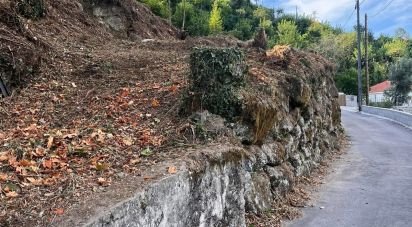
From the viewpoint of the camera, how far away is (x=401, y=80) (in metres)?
42.4

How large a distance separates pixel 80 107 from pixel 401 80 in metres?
41.7

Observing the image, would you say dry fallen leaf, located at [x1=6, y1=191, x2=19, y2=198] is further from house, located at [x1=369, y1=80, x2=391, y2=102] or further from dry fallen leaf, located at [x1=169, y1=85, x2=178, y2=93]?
house, located at [x1=369, y1=80, x2=391, y2=102]

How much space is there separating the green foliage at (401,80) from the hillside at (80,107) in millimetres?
32676

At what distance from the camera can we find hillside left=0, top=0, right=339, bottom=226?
4.33 m

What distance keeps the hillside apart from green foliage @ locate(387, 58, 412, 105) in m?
32.7

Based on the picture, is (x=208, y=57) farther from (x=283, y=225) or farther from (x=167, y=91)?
(x=283, y=225)

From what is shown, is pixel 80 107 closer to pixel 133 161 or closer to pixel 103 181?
pixel 133 161

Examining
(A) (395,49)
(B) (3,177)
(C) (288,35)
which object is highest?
(C) (288,35)

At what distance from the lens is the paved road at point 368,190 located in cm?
810

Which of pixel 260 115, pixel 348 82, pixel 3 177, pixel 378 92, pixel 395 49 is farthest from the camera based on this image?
pixel 395 49

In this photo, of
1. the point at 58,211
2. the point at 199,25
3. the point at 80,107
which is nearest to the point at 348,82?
the point at 199,25

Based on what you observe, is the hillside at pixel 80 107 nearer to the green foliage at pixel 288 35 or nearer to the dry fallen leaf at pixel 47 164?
the dry fallen leaf at pixel 47 164

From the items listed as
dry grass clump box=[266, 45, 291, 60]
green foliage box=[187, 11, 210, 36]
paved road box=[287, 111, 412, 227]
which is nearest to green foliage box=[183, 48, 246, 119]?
paved road box=[287, 111, 412, 227]

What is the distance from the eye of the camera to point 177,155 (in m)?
5.54
